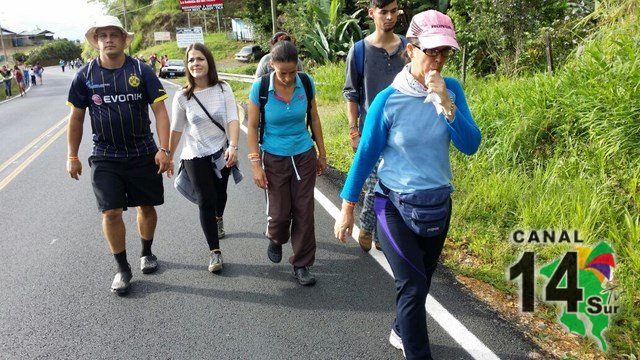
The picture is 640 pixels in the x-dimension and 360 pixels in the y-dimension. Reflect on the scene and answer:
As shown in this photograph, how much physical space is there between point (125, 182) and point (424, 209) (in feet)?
8.02

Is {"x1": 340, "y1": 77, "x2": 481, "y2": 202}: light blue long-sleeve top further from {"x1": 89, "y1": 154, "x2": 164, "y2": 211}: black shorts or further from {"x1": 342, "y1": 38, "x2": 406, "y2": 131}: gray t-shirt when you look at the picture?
{"x1": 89, "y1": 154, "x2": 164, "y2": 211}: black shorts

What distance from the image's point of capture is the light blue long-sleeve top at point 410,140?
7.79 feet

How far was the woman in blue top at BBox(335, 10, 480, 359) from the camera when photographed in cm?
229

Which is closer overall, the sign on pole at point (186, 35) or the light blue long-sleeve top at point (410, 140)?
the light blue long-sleeve top at point (410, 140)

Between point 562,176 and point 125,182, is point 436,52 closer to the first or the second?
point 125,182

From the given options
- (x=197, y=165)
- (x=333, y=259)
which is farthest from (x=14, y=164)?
(x=333, y=259)

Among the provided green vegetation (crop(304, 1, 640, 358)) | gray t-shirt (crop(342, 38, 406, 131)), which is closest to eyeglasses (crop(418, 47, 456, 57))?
gray t-shirt (crop(342, 38, 406, 131))

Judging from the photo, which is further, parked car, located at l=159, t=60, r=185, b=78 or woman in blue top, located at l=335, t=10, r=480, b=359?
parked car, located at l=159, t=60, r=185, b=78

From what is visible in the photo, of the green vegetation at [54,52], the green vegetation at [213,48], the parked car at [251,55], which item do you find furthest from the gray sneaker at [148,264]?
the green vegetation at [54,52]

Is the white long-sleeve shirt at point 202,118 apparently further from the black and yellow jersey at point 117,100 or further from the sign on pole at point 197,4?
the sign on pole at point 197,4

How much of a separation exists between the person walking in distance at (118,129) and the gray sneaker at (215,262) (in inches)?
24.7

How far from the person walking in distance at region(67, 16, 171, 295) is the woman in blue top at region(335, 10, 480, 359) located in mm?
1939

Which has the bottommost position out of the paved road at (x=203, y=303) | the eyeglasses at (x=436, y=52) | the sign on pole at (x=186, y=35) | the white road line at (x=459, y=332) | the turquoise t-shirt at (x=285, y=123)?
the paved road at (x=203, y=303)

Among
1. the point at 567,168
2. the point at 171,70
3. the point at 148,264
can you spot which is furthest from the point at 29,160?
the point at 171,70
